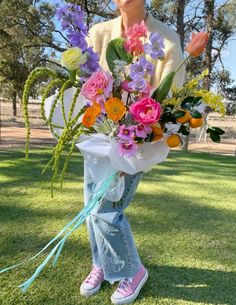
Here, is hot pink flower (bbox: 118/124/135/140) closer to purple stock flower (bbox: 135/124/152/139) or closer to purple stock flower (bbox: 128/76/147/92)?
purple stock flower (bbox: 135/124/152/139)

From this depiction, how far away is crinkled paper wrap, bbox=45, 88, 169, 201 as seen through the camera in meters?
1.47

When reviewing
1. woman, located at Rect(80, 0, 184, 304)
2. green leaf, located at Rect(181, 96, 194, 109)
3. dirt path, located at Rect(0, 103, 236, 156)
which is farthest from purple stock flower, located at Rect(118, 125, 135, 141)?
dirt path, located at Rect(0, 103, 236, 156)

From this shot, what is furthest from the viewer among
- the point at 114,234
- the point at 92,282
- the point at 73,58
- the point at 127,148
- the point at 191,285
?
the point at 191,285

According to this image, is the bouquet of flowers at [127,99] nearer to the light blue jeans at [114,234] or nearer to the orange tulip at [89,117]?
the orange tulip at [89,117]

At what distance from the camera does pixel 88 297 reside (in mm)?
1837

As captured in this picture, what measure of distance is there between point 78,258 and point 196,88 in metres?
1.25

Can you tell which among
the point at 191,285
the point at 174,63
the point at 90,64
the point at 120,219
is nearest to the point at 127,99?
the point at 90,64

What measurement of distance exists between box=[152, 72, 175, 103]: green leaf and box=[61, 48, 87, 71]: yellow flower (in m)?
0.27

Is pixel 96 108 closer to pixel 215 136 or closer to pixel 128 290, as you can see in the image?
pixel 215 136

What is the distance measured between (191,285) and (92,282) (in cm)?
50

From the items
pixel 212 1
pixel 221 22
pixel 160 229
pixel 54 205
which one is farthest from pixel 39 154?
pixel 221 22

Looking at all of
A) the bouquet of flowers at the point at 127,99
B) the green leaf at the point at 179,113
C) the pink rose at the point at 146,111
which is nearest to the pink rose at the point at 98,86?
the bouquet of flowers at the point at 127,99

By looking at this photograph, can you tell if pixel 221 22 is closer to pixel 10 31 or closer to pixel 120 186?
pixel 10 31

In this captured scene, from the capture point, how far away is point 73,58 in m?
1.28
